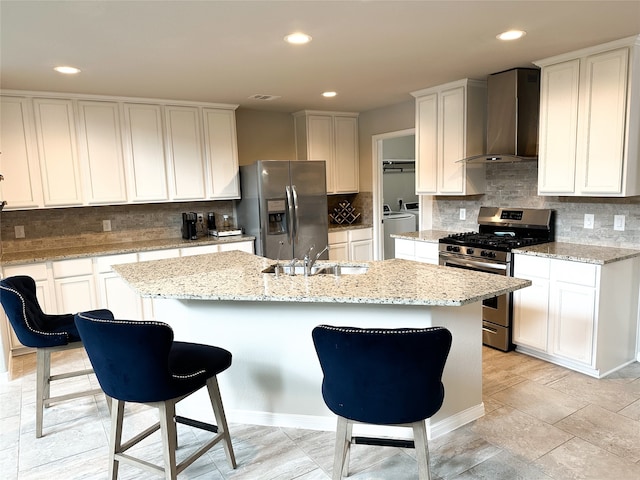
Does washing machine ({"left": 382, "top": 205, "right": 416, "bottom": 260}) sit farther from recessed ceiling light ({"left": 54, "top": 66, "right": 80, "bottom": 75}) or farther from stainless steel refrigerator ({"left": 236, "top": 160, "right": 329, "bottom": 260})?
A: recessed ceiling light ({"left": 54, "top": 66, "right": 80, "bottom": 75})

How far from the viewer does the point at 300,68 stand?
3492mm

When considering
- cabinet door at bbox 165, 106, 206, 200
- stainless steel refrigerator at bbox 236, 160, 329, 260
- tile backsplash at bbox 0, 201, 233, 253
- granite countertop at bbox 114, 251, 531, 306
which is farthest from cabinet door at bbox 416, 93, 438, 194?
tile backsplash at bbox 0, 201, 233, 253

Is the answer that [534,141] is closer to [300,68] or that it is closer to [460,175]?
[460,175]

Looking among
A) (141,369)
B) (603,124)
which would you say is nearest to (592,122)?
(603,124)

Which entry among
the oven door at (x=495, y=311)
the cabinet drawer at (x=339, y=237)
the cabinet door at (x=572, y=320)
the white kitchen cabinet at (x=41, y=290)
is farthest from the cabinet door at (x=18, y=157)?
the cabinet door at (x=572, y=320)

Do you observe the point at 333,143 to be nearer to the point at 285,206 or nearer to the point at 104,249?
the point at 285,206

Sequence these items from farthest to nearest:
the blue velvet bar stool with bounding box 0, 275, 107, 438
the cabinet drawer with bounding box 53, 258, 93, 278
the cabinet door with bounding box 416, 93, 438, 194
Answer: the cabinet door with bounding box 416, 93, 438, 194
the cabinet drawer with bounding box 53, 258, 93, 278
the blue velvet bar stool with bounding box 0, 275, 107, 438

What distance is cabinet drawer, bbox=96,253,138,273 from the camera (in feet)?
13.7

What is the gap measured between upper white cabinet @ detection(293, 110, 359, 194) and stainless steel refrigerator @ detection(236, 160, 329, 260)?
1.90 ft

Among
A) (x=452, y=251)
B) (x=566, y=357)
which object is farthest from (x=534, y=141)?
(x=566, y=357)

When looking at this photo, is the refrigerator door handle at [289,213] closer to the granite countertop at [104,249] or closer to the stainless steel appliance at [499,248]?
the granite countertop at [104,249]

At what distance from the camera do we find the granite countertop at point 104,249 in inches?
154

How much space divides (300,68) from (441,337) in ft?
8.61

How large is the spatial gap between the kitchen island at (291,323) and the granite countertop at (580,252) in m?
1.07
